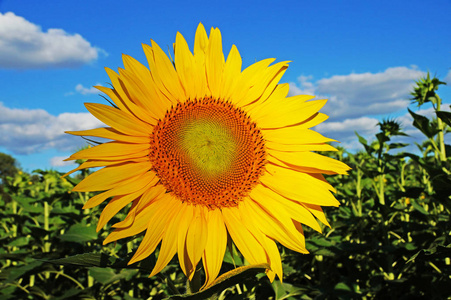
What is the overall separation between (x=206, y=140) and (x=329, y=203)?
1.92 feet

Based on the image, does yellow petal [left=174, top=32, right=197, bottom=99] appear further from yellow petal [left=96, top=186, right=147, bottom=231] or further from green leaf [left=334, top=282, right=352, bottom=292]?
green leaf [left=334, top=282, right=352, bottom=292]

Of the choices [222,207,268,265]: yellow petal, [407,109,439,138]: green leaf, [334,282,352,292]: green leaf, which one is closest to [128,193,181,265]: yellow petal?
[222,207,268,265]: yellow petal

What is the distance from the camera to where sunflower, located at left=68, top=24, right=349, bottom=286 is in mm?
1553

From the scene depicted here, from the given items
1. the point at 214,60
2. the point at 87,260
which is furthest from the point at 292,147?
the point at 87,260

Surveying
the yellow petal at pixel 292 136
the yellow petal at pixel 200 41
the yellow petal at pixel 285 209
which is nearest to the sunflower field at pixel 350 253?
the yellow petal at pixel 285 209

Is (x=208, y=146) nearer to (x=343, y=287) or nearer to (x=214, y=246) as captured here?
(x=214, y=246)

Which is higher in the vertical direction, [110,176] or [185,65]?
[185,65]

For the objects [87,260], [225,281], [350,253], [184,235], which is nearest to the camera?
[225,281]

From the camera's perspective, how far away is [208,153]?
5.57 feet

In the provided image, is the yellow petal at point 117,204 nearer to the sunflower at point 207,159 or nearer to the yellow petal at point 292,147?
the sunflower at point 207,159

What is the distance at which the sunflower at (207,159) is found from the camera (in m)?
1.55

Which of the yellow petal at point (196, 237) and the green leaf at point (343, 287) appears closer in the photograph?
the yellow petal at point (196, 237)

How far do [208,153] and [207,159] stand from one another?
0.09 ft

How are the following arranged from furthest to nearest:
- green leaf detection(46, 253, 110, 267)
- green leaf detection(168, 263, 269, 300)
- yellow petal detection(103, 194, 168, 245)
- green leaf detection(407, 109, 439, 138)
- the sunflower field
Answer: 1. green leaf detection(407, 109, 439, 138)
2. the sunflower field
3. yellow petal detection(103, 194, 168, 245)
4. green leaf detection(46, 253, 110, 267)
5. green leaf detection(168, 263, 269, 300)
